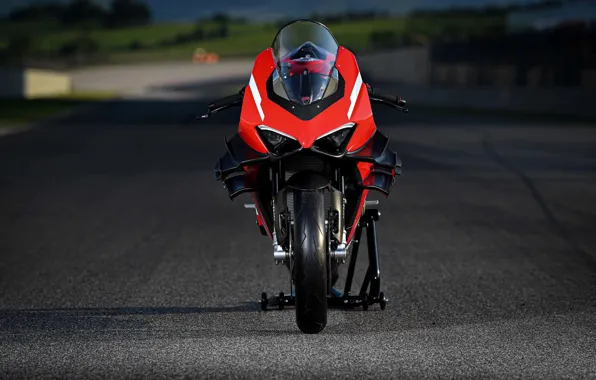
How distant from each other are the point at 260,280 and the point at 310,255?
2.72 m

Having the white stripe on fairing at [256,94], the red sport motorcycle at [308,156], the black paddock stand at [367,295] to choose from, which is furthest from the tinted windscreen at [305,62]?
the black paddock stand at [367,295]

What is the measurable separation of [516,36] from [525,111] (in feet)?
29.4

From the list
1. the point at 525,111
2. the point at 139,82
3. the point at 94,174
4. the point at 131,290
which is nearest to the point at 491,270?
the point at 131,290

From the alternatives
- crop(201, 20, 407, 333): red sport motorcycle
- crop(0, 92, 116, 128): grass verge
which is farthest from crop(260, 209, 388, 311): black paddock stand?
crop(0, 92, 116, 128): grass verge

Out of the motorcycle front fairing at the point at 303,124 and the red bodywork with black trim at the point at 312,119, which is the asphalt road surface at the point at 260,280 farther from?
the red bodywork with black trim at the point at 312,119

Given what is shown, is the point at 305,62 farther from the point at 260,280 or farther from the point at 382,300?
the point at 260,280

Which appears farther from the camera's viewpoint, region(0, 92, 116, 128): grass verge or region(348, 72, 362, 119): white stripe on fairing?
region(0, 92, 116, 128): grass verge

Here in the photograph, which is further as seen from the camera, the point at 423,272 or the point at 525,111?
the point at 525,111

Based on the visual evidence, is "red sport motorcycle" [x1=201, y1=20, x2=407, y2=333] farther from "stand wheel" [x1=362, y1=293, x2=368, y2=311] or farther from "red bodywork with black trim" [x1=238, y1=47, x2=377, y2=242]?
"stand wheel" [x1=362, y1=293, x2=368, y2=311]

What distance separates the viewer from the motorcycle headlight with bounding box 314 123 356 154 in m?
6.42

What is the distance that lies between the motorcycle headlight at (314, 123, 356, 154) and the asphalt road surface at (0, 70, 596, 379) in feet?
3.42

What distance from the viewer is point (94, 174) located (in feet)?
61.3

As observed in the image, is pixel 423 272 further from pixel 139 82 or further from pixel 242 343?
pixel 139 82

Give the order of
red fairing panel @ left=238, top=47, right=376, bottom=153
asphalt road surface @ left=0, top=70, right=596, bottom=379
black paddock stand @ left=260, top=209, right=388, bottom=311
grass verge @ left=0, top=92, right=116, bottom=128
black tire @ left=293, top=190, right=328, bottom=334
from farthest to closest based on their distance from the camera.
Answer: grass verge @ left=0, top=92, right=116, bottom=128 < black paddock stand @ left=260, top=209, right=388, bottom=311 < red fairing panel @ left=238, top=47, right=376, bottom=153 < black tire @ left=293, top=190, right=328, bottom=334 < asphalt road surface @ left=0, top=70, right=596, bottom=379
